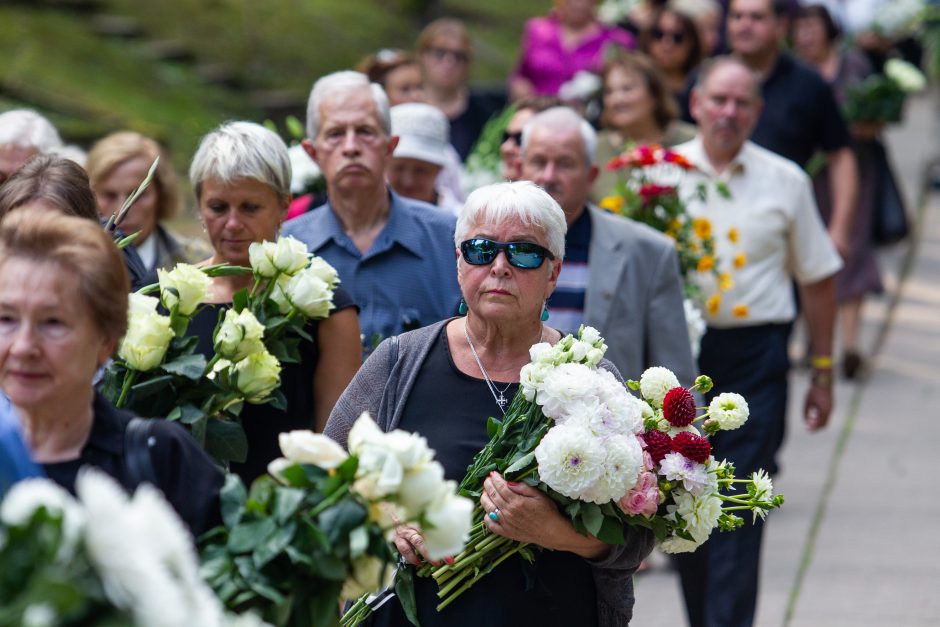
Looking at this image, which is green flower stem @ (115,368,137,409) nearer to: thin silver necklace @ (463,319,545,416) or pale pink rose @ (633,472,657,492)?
→ thin silver necklace @ (463,319,545,416)

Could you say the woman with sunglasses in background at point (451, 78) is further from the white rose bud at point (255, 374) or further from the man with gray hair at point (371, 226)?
the white rose bud at point (255, 374)

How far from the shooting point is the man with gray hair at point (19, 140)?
596 cm

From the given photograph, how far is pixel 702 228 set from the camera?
267 inches

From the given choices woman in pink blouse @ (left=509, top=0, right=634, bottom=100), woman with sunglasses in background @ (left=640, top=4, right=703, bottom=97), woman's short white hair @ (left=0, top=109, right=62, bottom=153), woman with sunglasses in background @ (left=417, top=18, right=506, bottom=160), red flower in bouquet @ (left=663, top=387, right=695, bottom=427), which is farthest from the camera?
woman in pink blouse @ (left=509, top=0, right=634, bottom=100)

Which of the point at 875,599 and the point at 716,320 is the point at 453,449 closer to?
the point at 716,320

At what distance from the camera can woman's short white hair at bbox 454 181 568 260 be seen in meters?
4.32

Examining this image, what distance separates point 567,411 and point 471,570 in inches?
20.7

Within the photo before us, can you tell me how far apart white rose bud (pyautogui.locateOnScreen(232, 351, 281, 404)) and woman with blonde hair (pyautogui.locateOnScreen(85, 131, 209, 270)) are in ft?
7.24

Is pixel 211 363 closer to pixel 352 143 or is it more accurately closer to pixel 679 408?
pixel 679 408

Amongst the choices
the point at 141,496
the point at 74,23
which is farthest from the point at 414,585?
the point at 74,23

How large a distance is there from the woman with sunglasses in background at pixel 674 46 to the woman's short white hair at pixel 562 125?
4.03 meters

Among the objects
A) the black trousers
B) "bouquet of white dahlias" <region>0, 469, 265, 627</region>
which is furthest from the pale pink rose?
the black trousers

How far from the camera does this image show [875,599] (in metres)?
7.43

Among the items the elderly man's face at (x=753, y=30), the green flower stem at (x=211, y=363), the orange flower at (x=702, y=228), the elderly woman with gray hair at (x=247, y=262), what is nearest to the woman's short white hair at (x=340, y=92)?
the elderly woman with gray hair at (x=247, y=262)
